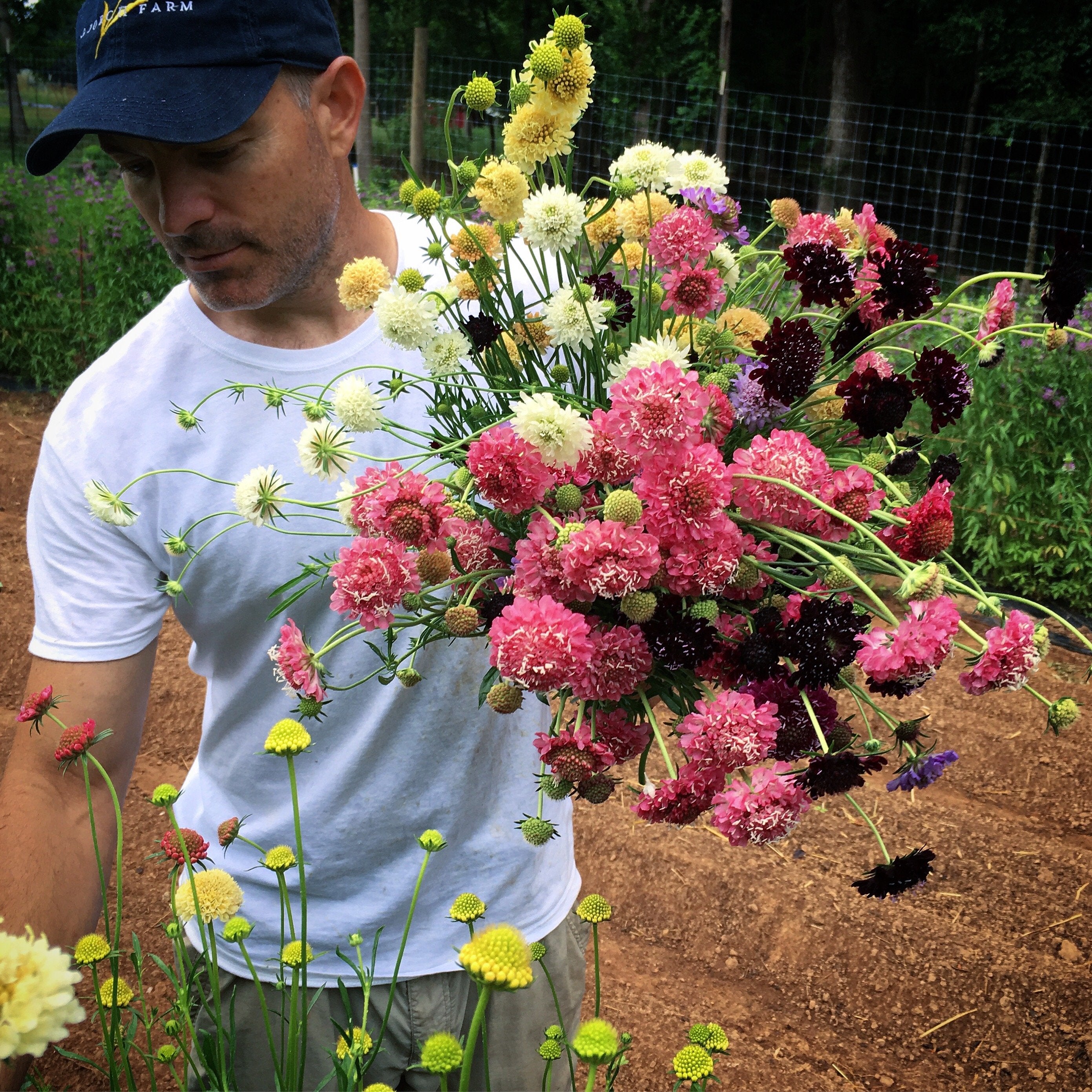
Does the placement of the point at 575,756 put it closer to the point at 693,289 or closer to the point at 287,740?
the point at 287,740

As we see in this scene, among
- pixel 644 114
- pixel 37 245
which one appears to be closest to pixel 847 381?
pixel 37 245

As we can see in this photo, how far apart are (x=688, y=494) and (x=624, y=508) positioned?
0.18 ft

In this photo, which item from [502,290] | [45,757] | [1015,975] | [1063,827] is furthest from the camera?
[1063,827]

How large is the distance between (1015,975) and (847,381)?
287cm

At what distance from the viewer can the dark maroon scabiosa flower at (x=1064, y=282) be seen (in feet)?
3.19

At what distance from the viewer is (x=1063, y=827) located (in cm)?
381

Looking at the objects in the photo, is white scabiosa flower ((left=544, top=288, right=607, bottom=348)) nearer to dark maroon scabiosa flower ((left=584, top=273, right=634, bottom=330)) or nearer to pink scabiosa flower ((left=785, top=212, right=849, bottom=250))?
dark maroon scabiosa flower ((left=584, top=273, right=634, bottom=330))

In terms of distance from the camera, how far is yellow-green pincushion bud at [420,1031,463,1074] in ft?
2.69

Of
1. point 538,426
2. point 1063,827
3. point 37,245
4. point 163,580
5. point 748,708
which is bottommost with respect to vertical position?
point 1063,827

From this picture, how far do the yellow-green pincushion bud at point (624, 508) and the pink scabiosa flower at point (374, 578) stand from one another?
19cm

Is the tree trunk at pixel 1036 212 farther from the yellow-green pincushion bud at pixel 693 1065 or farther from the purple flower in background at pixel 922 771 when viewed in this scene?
the yellow-green pincushion bud at pixel 693 1065

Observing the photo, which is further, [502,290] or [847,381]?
[502,290]

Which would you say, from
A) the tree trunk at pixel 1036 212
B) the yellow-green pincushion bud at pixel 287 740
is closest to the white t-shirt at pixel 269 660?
the yellow-green pincushion bud at pixel 287 740

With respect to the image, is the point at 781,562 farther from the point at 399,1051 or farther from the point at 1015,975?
the point at 1015,975
